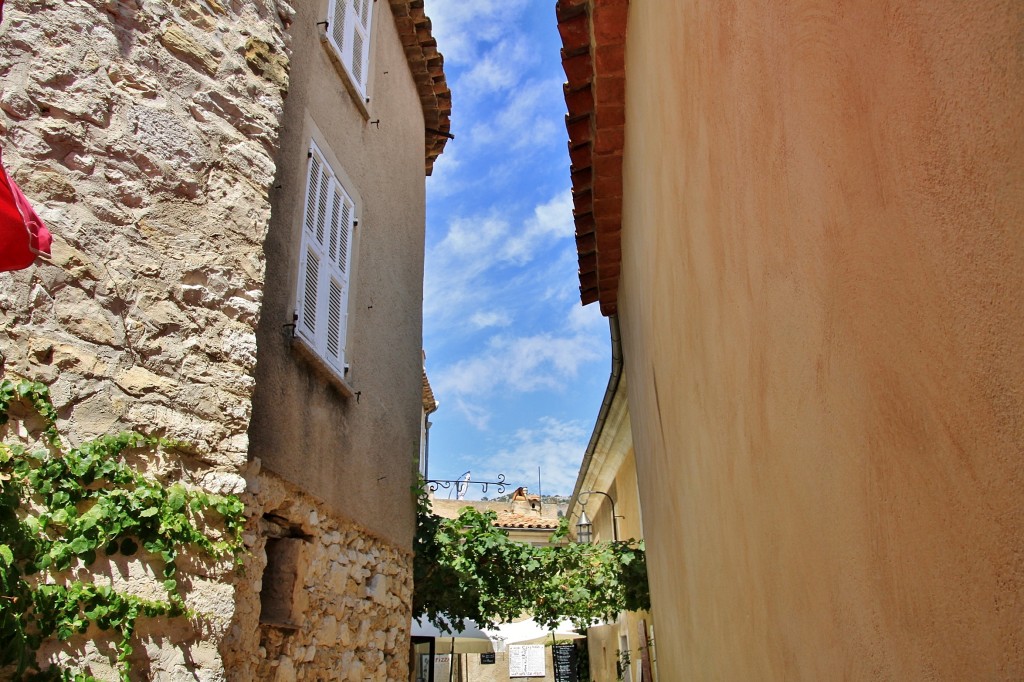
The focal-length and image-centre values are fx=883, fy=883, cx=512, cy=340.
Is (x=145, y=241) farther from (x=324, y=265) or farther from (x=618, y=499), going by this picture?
(x=618, y=499)

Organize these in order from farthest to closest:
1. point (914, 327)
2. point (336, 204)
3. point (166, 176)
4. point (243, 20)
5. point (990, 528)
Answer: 1. point (336, 204)
2. point (243, 20)
3. point (166, 176)
4. point (914, 327)
5. point (990, 528)

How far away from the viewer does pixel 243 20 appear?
5176 millimetres

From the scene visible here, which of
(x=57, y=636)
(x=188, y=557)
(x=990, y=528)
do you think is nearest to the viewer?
(x=990, y=528)

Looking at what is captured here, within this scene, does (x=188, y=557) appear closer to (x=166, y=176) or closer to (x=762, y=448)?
(x=166, y=176)

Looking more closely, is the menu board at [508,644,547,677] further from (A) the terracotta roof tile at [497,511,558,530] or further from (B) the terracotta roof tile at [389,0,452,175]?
(B) the terracotta roof tile at [389,0,452,175]

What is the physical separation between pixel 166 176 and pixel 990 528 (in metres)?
4.17

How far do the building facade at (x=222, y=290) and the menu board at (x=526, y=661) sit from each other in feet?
63.6

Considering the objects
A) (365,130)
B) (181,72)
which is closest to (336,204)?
(365,130)

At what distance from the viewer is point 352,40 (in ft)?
24.5

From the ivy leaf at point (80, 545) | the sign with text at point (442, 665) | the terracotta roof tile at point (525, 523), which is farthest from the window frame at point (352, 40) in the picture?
the sign with text at point (442, 665)

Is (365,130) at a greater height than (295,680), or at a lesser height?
greater

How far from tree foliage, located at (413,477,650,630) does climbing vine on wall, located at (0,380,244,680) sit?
15.1 feet

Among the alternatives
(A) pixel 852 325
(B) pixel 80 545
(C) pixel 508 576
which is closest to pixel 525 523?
(C) pixel 508 576

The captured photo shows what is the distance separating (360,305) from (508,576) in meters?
3.44
